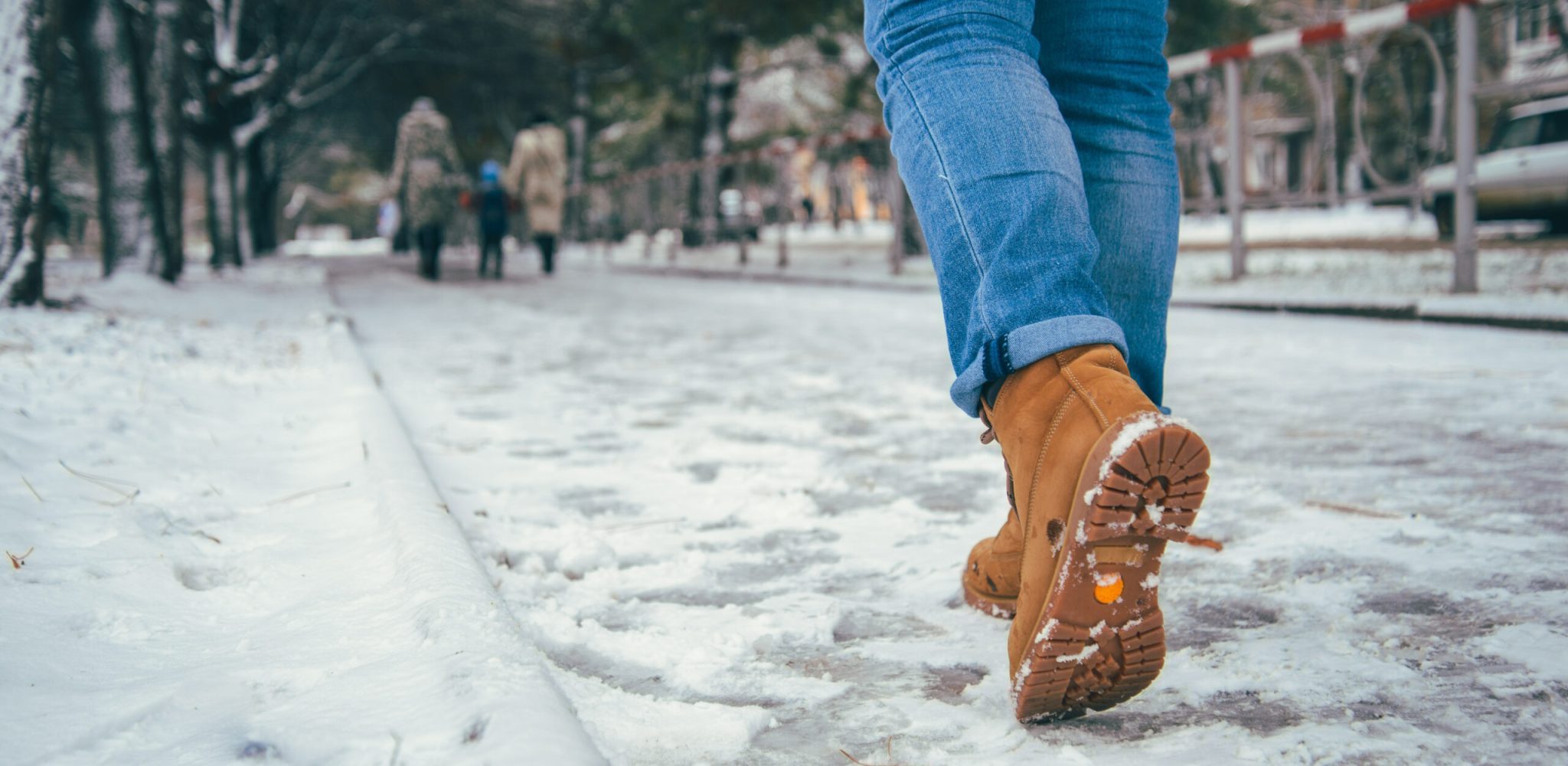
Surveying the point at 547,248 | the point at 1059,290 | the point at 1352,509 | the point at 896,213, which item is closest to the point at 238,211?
the point at 547,248

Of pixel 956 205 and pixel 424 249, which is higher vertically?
pixel 424 249

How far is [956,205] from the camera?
140 centimetres

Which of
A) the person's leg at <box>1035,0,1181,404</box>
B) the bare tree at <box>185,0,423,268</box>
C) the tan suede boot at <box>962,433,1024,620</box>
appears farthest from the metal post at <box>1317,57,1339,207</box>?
the bare tree at <box>185,0,423,268</box>

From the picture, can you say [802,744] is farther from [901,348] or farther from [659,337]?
[659,337]

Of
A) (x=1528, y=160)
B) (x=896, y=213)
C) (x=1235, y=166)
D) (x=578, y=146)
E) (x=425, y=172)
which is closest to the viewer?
(x=1235, y=166)

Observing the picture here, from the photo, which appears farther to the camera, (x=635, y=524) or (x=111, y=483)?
A: (x=635, y=524)

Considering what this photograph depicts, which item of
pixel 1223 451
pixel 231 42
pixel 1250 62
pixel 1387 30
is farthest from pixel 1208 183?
pixel 231 42

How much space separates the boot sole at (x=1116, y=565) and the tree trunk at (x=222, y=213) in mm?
16332

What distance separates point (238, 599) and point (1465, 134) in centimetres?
630

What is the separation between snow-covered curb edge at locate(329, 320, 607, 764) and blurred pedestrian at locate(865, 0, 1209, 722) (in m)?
0.50

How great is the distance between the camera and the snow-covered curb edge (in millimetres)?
1046

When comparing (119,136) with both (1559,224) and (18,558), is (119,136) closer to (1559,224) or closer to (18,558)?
(18,558)

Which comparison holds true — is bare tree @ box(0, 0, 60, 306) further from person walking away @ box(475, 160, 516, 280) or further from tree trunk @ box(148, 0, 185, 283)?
person walking away @ box(475, 160, 516, 280)

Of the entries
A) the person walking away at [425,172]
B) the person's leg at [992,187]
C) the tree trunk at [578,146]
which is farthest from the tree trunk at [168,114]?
the tree trunk at [578,146]
